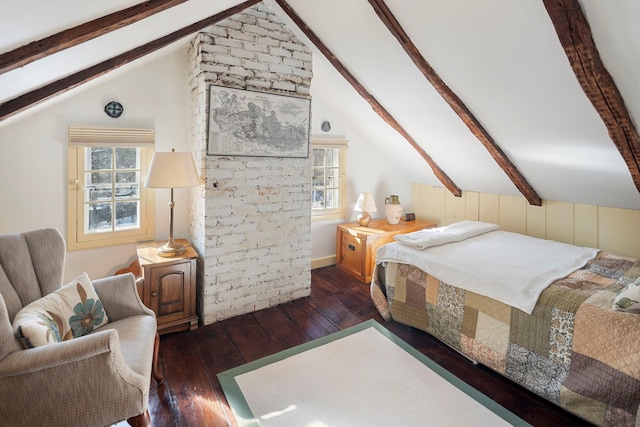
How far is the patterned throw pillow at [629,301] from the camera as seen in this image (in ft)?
5.67

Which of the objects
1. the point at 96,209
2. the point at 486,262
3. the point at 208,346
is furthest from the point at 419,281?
the point at 96,209

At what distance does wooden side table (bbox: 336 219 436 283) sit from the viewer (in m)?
3.90

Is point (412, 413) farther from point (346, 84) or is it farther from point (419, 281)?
point (346, 84)

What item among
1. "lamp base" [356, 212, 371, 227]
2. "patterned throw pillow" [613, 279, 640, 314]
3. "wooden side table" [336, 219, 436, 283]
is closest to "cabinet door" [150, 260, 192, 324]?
"wooden side table" [336, 219, 436, 283]

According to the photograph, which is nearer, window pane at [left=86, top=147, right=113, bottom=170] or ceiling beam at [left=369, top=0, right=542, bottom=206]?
ceiling beam at [left=369, top=0, right=542, bottom=206]

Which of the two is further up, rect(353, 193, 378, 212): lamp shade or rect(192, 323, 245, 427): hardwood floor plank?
rect(353, 193, 378, 212): lamp shade

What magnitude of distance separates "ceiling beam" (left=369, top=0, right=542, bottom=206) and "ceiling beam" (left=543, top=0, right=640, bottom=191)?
0.88 meters

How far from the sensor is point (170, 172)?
2.61 metres

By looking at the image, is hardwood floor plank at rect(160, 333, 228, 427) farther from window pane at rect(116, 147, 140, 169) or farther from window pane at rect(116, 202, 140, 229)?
window pane at rect(116, 147, 140, 169)

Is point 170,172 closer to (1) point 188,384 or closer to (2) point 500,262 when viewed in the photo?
(1) point 188,384

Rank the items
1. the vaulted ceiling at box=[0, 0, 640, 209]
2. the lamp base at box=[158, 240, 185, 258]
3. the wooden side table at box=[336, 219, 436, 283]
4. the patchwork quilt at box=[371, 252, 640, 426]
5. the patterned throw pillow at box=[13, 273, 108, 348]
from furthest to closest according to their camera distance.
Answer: the wooden side table at box=[336, 219, 436, 283] < the lamp base at box=[158, 240, 185, 258] < the patchwork quilt at box=[371, 252, 640, 426] < the vaulted ceiling at box=[0, 0, 640, 209] < the patterned throw pillow at box=[13, 273, 108, 348]

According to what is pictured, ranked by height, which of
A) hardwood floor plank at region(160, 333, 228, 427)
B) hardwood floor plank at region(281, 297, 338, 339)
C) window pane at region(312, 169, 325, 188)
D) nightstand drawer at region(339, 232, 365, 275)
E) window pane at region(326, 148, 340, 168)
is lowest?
hardwood floor plank at region(160, 333, 228, 427)

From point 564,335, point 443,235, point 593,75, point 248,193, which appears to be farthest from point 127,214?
point 593,75

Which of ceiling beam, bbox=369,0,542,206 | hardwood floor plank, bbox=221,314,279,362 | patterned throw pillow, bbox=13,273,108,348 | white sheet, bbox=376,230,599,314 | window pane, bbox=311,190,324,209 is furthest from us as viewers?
window pane, bbox=311,190,324,209
